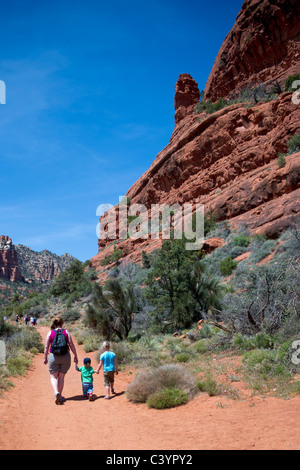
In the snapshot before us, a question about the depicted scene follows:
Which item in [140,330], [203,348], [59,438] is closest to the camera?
[59,438]

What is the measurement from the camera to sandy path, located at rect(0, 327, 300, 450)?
389cm

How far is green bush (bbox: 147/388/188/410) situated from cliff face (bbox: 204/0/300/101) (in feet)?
118

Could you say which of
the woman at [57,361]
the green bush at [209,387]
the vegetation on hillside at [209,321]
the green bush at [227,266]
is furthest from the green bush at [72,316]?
the green bush at [209,387]

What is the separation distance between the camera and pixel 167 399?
585 centimetres

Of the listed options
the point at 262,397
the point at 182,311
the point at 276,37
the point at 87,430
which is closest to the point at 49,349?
the point at 87,430

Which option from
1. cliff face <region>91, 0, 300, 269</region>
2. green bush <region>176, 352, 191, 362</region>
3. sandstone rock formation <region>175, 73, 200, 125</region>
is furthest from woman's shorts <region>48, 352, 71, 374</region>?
sandstone rock formation <region>175, 73, 200, 125</region>

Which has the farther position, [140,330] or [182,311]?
[140,330]

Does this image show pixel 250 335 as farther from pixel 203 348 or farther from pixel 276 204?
pixel 276 204

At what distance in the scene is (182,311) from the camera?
14664 mm

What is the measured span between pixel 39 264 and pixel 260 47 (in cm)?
13921

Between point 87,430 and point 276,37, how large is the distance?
4207cm

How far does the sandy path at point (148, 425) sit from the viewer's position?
3895 millimetres

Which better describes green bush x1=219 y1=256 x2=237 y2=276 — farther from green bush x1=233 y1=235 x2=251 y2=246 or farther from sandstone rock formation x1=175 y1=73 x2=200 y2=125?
sandstone rock formation x1=175 y1=73 x2=200 y2=125
